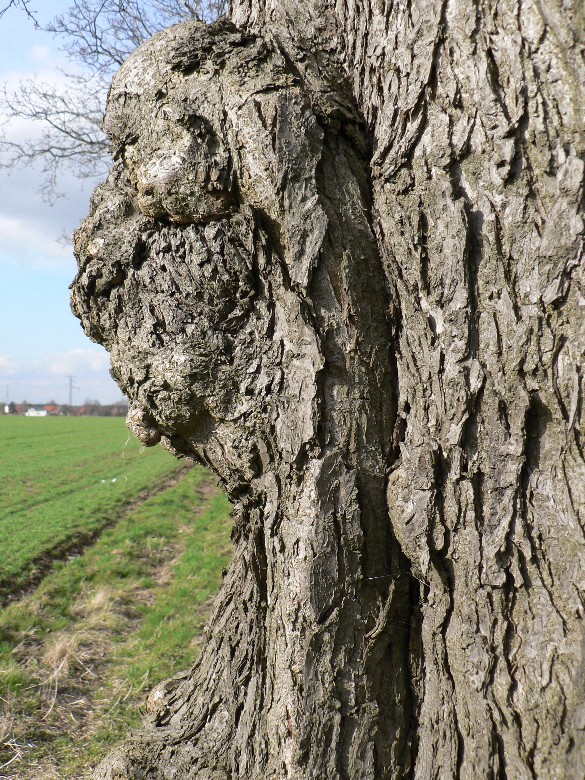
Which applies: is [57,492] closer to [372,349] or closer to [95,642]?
[95,642]

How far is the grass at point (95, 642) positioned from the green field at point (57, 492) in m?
0.51

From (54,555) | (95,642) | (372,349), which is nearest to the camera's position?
(372,349)

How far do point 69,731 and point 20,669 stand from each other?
0.99 meters

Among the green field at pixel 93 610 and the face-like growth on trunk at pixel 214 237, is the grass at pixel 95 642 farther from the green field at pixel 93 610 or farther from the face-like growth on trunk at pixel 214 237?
the face-like growth on trunk at pixel 214 237

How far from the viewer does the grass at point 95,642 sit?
4.01 metres

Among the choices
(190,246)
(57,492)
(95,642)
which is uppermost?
(190,246)

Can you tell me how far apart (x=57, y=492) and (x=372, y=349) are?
1352cm

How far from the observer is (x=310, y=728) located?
1.96m

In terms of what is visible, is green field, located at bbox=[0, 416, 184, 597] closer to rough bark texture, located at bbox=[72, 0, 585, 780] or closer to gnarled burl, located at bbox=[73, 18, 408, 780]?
gnarled burl, located at bbox=[73, 18, 408, 780]

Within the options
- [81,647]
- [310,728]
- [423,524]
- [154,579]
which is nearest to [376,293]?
[423,524]

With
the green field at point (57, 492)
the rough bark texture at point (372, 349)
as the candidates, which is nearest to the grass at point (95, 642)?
the green field at point (57, 492)

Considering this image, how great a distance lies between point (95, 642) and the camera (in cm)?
573

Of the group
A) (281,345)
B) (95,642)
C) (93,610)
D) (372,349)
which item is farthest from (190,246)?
(93,610)

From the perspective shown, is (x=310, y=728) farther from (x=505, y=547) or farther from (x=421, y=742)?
(x=505, y=547)
